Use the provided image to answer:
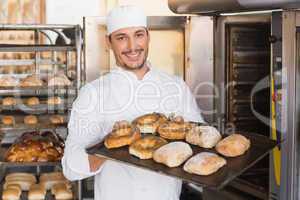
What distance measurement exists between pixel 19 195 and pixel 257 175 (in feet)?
4.97

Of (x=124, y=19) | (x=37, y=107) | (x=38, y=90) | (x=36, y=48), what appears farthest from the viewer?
(x=37, y=107)

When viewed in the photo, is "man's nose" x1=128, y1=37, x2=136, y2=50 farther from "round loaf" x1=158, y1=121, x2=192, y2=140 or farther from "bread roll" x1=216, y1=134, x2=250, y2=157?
"bread roll" x1=216, y1=134, x2=250, y2=157

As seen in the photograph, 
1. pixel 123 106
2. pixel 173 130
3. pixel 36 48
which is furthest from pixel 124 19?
pixel 36 48

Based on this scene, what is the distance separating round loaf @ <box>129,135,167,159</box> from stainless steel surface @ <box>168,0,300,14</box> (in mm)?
788

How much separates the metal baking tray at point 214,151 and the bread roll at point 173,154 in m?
0.02

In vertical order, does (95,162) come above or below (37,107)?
below

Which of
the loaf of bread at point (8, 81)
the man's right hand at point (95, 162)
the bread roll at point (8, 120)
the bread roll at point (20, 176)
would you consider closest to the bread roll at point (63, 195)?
the bread roll at point (20, 176)

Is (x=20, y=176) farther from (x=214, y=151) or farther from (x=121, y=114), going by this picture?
(x=214, y=151)

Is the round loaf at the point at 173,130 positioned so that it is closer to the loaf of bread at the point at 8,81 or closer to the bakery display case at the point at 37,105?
the bakery display case at the point at 37,105

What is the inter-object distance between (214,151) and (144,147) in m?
0.27

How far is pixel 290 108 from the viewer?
212cm

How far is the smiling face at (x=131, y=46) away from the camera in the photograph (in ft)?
6.26

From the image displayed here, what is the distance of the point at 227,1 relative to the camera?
2281 millimetres

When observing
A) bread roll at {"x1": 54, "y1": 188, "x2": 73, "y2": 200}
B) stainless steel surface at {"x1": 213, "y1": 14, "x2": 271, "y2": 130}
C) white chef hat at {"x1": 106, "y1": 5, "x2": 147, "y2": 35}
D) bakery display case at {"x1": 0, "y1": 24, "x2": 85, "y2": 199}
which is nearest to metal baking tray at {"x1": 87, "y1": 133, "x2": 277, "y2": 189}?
white chef hat at {"x1": 106, "y1": 5, "x2": 147, "y2": 35}
